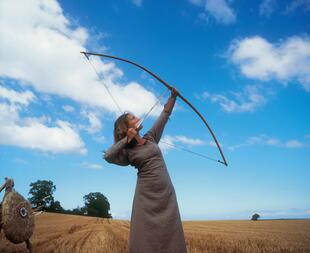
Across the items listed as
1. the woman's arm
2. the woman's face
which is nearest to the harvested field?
the woman's arm

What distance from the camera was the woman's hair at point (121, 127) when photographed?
3.78 metres

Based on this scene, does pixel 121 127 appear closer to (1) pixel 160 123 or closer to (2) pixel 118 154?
(2) pixel 118 154

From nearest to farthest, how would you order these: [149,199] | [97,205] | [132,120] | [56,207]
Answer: [149,199], [132,120], [56,207], [97,205]

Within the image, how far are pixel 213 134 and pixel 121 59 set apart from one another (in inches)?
70.3

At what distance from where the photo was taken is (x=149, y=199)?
3.45m

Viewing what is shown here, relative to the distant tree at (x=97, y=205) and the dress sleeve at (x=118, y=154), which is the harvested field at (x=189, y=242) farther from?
the distant tree at (x=97, y=205)

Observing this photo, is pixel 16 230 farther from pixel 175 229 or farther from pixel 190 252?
pixel 175 229

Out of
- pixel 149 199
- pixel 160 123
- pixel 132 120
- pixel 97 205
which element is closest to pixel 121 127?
pixel 132 120

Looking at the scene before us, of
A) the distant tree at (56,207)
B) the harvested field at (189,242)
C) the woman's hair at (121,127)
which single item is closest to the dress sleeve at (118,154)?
the woman's hair at (121,127)

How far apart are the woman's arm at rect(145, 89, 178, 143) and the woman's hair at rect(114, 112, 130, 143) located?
0.25 m

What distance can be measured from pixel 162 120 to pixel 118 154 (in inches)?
27.0

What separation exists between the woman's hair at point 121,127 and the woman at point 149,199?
0.04 ft

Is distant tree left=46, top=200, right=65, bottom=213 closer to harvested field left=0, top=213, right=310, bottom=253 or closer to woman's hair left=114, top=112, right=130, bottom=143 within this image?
harvested field left=0, top=213, right=310, bottom=253

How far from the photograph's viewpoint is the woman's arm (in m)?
3.92
